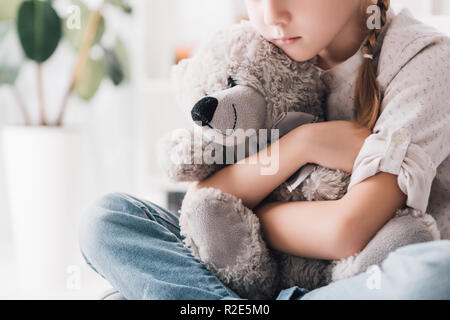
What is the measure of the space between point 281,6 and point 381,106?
0.20m

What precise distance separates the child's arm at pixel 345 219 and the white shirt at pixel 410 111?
0.01 m

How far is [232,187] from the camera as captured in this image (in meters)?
0.72

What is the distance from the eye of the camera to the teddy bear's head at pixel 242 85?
2.16ft

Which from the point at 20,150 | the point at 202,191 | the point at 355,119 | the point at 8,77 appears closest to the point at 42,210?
the point at 20,150

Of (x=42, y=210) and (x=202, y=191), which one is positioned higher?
(x=202, y=191)

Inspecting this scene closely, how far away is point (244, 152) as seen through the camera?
0.73 m

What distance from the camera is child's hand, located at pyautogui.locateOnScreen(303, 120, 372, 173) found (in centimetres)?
67

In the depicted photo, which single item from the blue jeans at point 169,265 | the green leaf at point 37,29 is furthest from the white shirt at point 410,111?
the green leaf at point 37,29

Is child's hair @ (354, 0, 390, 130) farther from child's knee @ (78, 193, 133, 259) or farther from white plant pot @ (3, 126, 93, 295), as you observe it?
white plant pot @ (3, 126, 93, 295)

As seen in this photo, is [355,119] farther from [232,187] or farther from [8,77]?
[8,77]

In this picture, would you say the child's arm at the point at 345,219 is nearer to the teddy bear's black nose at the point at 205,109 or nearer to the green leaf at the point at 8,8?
the teddy bear's black nose at the point at 205,109

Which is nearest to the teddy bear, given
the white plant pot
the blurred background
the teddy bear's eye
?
the teddy bear's eye

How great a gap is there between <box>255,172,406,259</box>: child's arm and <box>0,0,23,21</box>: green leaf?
1.26 m

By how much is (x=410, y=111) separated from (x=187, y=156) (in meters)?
0.31
